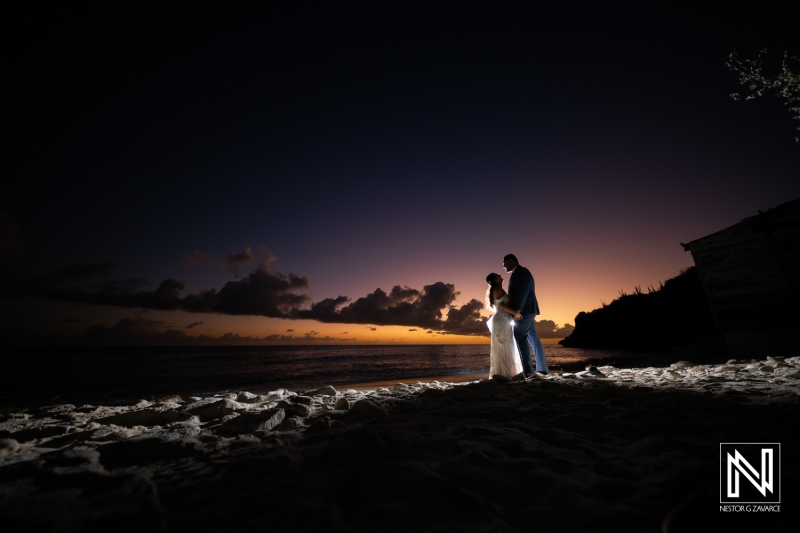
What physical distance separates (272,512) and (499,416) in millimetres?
2151

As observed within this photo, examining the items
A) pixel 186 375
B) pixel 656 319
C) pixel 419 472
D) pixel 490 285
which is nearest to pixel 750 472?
pixel 419 472

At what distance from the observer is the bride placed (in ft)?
17.6

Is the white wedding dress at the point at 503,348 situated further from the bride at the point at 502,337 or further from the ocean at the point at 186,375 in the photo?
the ocean at the point at 186,375

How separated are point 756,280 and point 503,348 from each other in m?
10.2

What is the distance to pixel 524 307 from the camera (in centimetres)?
617

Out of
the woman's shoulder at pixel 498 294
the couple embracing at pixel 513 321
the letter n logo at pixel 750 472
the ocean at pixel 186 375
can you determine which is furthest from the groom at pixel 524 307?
the ocean at pixel 186 375

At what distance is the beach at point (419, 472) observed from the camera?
1.26 metres

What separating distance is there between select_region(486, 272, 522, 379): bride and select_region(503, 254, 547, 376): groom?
21 centimetres

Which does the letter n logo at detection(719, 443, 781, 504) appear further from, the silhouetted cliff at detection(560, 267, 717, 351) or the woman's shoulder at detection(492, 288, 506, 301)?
the silhouetted cliff at detection(560, 267, 717, 351)

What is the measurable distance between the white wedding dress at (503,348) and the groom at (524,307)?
0.25 metres

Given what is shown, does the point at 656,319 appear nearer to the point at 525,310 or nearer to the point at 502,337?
the point at 525,310

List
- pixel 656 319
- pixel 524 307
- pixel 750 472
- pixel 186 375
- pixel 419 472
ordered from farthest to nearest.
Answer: pixel 656 319 → pixel 186 375 → pixel 524 307 → pixel 419 472 → pixel 750 472

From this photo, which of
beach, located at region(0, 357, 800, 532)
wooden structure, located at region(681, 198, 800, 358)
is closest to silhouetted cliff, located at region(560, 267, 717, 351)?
wooden structure, located at region(681, 198, 800, 358)

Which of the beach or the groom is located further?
the groom
